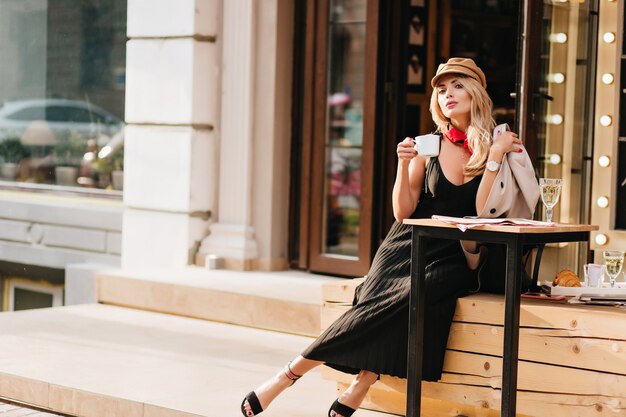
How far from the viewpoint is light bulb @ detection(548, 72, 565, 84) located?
277 inches

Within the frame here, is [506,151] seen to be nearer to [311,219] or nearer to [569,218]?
[569,218]

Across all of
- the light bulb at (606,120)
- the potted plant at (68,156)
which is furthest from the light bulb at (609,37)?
the potted plant at (68,156)

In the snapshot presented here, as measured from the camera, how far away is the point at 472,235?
432 cm

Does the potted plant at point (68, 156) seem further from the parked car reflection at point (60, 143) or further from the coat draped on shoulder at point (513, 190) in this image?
the coat draped on shoulder at point (513, 190)

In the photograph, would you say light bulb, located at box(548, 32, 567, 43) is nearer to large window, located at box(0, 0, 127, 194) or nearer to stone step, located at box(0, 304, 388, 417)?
stone step, located at box(0, 304, 388, 417)

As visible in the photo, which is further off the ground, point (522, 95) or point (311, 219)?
point (522, 95)

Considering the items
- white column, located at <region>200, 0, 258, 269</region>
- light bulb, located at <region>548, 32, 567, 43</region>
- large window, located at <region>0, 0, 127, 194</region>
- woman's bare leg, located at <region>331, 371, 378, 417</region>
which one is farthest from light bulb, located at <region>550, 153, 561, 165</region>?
large window, located at <region>0, 0, 127, 194</region>

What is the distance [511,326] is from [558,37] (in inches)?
128

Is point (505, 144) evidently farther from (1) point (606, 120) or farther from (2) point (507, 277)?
(1) point (606, 120)

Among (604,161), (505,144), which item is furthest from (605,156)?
(505,144)

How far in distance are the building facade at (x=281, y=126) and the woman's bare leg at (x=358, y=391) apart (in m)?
2.55

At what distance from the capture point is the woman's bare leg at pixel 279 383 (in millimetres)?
4918

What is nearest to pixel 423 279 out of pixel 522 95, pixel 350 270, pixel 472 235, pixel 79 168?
pixel 472 235

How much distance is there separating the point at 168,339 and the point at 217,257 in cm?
152
